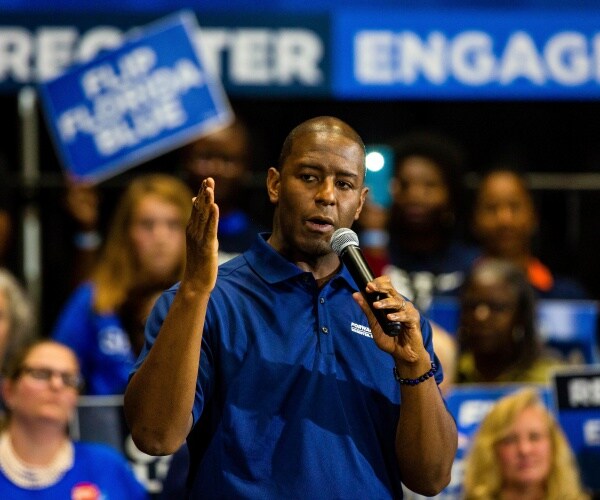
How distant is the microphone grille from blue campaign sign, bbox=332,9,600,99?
3.20m

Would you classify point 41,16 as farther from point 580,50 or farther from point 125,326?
point 580,50

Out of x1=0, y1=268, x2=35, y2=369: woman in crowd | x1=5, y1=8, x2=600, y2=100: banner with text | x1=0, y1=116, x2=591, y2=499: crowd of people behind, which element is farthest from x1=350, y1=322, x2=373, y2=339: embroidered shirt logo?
x1=5, y1=8, x2=600, y2=100: banner with text

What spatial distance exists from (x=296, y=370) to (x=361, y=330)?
0.19 metres

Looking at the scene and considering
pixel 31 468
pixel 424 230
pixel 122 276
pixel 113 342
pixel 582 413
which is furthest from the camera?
pixel 424 230

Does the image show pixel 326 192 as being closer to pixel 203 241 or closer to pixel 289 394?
pixel 203 241

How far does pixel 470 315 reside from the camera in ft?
16.7

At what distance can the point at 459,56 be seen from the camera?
5754 mm

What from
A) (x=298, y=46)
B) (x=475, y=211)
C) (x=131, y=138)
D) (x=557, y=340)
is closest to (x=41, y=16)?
(x=131, y=138)

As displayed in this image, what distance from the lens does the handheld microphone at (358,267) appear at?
7.93 ft

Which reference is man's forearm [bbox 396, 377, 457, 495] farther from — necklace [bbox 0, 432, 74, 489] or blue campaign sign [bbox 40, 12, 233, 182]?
blue campaign sign [bbox 40, 12, 233, 182]

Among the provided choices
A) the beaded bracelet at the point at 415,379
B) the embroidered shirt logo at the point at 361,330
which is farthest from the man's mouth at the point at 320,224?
the beaded bracelet at the point at 415,379

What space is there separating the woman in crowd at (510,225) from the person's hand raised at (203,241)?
3372 mm

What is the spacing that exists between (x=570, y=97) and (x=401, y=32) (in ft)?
2.76

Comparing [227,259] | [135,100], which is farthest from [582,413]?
[135,100]
